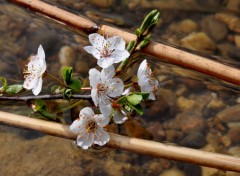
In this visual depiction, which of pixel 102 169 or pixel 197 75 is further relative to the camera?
pixel 197 75

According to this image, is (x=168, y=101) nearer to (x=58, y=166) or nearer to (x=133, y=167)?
(x=133, y=167)

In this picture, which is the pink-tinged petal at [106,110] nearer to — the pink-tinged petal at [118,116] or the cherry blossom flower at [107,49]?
the pink-tinged petal at [118,116]

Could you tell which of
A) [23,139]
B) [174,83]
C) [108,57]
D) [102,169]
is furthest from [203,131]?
[23,139]

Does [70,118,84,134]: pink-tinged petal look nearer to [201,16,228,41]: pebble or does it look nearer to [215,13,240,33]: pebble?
[201,16,228,41]: pebble

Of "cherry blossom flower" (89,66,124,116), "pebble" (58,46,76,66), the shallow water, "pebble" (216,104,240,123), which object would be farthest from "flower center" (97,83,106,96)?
"pebble" (216,104,240,123)

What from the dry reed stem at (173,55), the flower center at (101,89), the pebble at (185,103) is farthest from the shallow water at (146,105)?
the flower center at (101,89)

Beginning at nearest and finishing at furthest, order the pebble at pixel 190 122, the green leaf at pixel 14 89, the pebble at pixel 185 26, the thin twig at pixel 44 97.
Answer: the thin twig at pixel 44 97 → the green leaf at pixel 14 89 → the pebble at pixel 190 122 → the pebble at pixel 185 26
